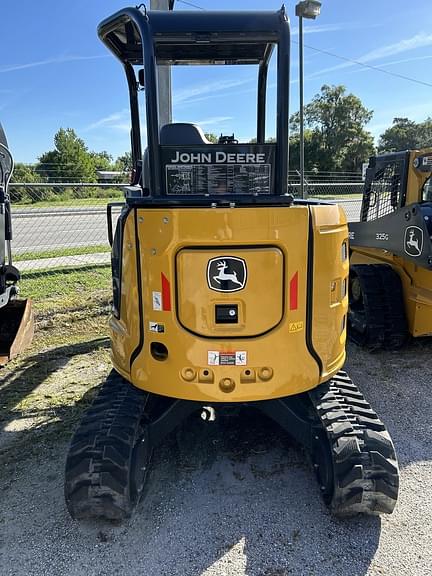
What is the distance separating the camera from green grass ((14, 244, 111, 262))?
1016 cm

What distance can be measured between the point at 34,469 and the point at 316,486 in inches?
74.5

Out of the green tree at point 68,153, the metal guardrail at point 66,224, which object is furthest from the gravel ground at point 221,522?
the green tree at point 68,153

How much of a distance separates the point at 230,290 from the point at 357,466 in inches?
45.9

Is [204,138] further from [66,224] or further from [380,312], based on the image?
[66,224]

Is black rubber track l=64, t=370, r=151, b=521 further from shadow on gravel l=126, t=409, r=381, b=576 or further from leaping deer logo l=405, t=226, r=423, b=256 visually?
leaping deer logo l=405, t=226, r=423, b=256

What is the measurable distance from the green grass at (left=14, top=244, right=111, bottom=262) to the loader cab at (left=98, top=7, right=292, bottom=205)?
777 cm

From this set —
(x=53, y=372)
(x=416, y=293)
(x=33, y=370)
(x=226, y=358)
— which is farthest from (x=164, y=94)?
(x=416, y=293)

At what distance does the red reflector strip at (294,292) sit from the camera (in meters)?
2.63

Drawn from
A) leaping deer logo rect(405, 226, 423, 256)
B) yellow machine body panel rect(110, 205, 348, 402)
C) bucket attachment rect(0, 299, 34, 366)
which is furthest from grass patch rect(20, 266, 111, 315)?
yellow machine body panel rect(110, 205, 348, 402)

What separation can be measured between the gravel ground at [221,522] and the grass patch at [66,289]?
3.64 m

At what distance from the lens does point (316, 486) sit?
3061 mm

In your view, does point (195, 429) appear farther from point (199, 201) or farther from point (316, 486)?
point (199, 201)

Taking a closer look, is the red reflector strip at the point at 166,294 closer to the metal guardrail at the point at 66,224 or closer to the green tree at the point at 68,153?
the metal guardrail at the point at 66,224

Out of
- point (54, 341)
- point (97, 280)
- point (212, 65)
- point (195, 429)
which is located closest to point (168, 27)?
point (212, 65)
